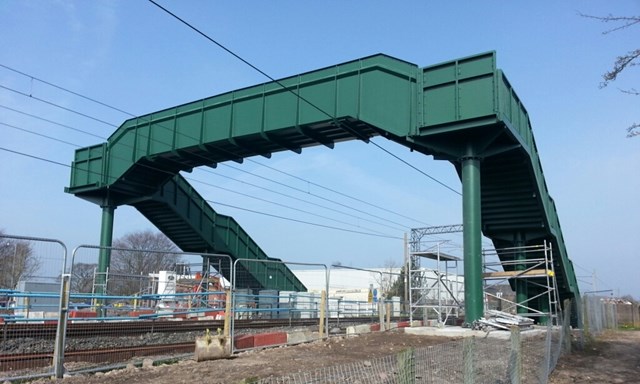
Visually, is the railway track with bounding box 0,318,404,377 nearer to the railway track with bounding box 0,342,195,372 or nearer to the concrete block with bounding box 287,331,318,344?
the railway track with bounding box 0,342,195,372

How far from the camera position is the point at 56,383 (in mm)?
8961

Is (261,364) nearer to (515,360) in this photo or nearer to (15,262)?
(515,360)

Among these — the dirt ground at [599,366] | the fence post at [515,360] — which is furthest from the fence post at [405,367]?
the dirt ground at [599,366]

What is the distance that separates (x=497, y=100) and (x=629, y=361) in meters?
9.25

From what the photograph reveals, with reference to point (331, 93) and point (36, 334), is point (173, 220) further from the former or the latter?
point (36, 334)

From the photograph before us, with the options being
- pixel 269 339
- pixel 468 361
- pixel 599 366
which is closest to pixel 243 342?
pixel 269 339

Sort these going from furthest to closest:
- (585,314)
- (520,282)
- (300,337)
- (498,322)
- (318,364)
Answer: (520,282), (585,314), (498,322), (300,337), (318,364)

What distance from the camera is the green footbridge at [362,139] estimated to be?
1906 centimetres

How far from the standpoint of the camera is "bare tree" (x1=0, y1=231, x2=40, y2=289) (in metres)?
11.4

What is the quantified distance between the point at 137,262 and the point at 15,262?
2224cm

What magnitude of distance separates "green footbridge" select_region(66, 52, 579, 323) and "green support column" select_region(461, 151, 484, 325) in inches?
1.4

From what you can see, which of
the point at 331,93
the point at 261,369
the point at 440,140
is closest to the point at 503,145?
the point at 440,140

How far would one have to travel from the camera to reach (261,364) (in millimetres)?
11188

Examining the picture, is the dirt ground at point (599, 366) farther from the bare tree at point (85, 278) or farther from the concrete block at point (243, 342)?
the bare tree at point (85, 278)
